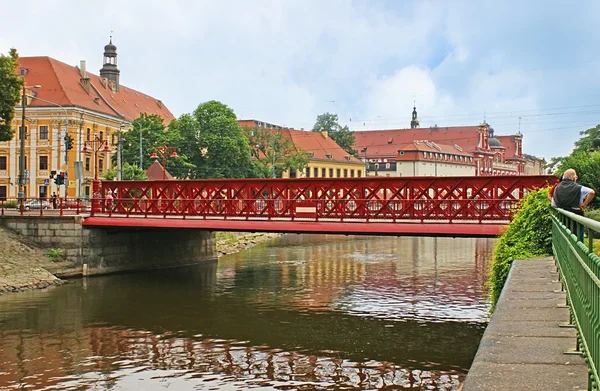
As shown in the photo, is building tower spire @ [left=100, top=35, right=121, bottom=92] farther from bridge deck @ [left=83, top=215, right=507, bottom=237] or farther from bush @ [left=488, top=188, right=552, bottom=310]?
bush @ [left=488, top=188, right=552, bottom=310]

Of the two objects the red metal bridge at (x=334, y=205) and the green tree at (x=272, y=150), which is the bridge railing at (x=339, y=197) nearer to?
the red metal bridge at (x=334, y=205)

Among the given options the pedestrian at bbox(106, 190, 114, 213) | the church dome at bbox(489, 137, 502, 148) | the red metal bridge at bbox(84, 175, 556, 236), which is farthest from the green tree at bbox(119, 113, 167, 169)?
the church dome at bbox(489, 137, 502, 148)

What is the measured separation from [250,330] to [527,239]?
9540mm

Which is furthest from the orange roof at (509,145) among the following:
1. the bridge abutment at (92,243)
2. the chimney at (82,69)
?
the bridge abutment at (92,243)

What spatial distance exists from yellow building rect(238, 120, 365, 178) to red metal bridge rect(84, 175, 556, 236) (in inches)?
2633

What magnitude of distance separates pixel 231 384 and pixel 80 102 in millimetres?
63005

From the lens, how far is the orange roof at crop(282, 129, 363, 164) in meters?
108

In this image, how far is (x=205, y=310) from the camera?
2686 centimetres

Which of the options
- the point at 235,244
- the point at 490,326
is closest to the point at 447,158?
the point at 235,244

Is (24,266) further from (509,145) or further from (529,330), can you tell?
(509,145)

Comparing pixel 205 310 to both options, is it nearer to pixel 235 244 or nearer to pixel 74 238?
pixel 74 238

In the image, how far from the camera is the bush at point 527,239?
16047 millimetres

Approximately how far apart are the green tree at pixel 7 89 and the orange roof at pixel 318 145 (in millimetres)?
67949

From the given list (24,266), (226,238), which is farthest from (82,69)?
(24,266)
